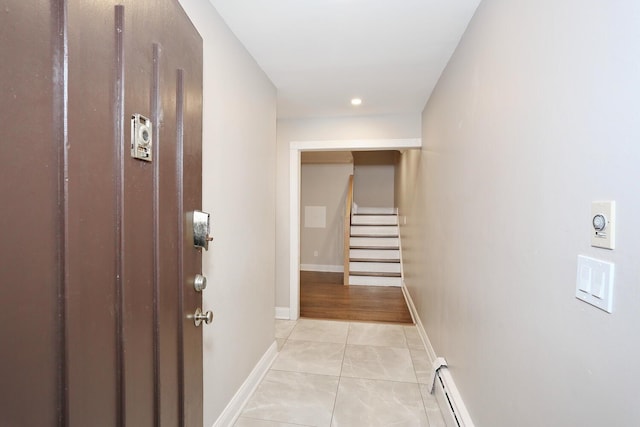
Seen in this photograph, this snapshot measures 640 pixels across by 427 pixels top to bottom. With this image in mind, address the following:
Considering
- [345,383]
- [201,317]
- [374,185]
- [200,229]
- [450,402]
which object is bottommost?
[345,383]

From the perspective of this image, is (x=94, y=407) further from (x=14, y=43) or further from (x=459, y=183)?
(x=459, y=183)

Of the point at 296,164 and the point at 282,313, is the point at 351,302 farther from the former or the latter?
the point at 296,164

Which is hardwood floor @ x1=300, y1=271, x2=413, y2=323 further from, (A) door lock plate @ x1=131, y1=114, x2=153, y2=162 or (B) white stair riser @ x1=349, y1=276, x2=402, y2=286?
(A) door lock plate @ x1=131, y1=114, x2=153, y2=162

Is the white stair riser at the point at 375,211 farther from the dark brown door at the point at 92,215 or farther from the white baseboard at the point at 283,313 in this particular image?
the dark brown door at the point at 92,215

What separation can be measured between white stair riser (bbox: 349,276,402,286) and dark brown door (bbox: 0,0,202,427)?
13.6 feet

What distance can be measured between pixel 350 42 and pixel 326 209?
464 centimetres

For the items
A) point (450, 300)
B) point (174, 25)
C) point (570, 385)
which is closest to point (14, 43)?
point (174, 25)

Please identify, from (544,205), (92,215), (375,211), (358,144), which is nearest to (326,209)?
(375,211)

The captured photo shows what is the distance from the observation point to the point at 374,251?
5.41m

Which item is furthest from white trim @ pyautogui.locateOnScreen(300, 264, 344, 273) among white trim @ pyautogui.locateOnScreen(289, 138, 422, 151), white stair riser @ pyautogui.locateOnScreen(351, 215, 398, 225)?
white trim @ pyautogui.locateOnScreen(289, 138, 422, 151)

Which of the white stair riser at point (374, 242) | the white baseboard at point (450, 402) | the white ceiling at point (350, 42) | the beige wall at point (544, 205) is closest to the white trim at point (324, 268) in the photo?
the white stair riser at point (374, 242)

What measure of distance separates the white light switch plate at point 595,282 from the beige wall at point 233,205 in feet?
4.61

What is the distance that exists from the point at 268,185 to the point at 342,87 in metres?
1.06

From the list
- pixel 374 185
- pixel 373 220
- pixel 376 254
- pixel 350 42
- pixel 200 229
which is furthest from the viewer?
pixel 374 185
